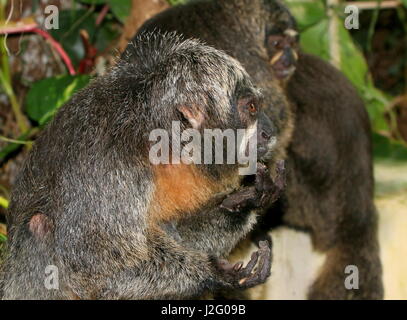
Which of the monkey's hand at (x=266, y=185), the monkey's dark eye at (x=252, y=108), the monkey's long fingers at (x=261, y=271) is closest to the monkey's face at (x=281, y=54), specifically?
the monkey's dark eye at (x=252, y=108)

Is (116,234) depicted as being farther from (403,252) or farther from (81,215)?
(403,252)

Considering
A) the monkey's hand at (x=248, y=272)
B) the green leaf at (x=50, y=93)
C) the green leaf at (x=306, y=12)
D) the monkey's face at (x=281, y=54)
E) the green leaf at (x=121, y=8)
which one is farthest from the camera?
the green leaf at (x=306, y=12)

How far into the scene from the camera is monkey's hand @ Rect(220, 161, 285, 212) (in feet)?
14.6

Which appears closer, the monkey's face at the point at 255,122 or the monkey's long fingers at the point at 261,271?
the monkey's long fingers at the point at 261,271

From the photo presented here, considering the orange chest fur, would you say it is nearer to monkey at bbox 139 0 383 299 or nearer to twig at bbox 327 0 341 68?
monkey at bbox 139 0 383 299

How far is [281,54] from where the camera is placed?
20.4 ft

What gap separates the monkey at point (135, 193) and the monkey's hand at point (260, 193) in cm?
1

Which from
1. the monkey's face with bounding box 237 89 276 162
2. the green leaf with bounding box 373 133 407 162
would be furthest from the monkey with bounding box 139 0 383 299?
the monkey's face with bounding box 237 89 276 162

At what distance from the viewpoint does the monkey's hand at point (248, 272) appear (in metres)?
4.35

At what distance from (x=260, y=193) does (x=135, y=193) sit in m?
0.71

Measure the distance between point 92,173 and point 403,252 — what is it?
12.6 ft

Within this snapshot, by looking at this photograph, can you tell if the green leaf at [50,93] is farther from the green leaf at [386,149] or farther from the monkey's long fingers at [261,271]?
the green leaf at [386,149]

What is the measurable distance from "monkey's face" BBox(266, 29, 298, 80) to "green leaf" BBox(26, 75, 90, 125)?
1564 millimetres
